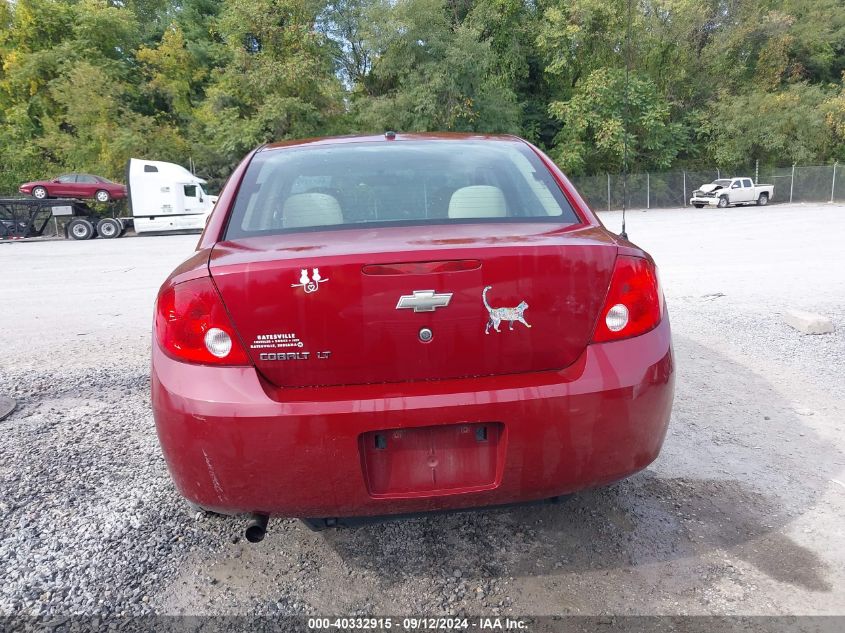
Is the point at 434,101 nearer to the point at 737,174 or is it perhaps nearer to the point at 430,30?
the point at 430,30

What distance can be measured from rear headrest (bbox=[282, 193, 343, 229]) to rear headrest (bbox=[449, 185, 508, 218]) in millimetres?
468

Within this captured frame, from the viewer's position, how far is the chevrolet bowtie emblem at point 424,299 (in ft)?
5.67

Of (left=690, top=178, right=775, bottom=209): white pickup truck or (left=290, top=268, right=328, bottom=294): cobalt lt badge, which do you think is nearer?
(left=290, top=268, right=328, bottom=294): cobalt lt badge

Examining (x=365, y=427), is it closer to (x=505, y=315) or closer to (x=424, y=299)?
(x=424, y=299)

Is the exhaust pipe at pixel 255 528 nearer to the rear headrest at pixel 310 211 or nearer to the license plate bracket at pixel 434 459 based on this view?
the license plate bracket at pixel 434 459

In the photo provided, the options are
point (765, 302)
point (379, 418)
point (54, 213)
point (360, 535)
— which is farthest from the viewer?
point (54, 213)

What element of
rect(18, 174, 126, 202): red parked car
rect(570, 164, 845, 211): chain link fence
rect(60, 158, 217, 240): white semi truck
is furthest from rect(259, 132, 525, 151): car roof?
rect(570, 164, 845, 211): chain link fence

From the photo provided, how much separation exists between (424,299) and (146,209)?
23.3 metres

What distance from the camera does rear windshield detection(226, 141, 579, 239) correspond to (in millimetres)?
2230

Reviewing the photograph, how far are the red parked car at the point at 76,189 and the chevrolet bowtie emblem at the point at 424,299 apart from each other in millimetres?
26400

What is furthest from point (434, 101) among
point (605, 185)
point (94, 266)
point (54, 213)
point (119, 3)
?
point (119, 3)

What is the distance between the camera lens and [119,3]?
38.6 meters

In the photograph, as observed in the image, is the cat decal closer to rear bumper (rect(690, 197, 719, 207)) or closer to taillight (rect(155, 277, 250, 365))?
taillight (rect(155, 277, 250, 365))

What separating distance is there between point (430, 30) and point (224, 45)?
41.3 feet
